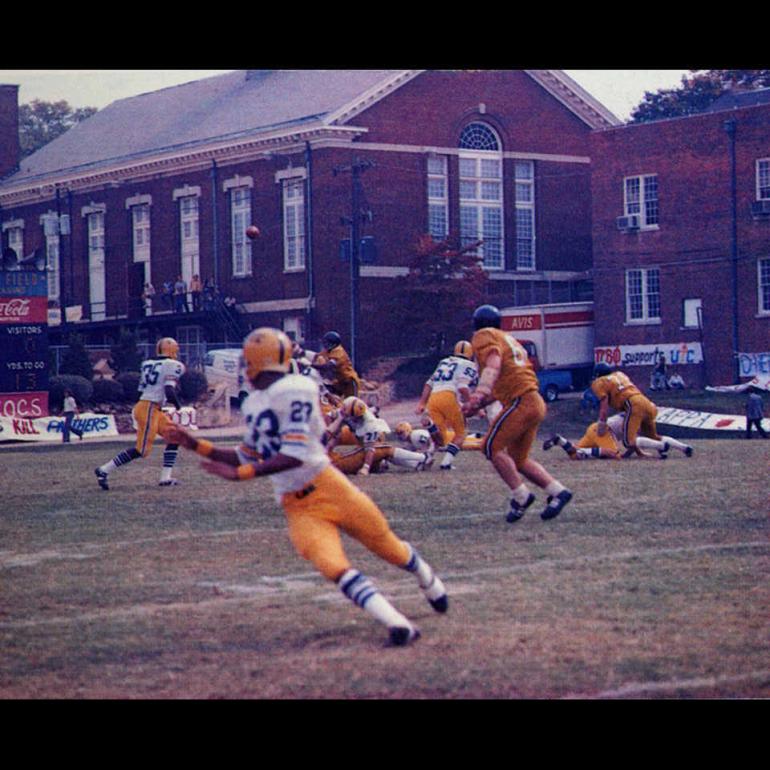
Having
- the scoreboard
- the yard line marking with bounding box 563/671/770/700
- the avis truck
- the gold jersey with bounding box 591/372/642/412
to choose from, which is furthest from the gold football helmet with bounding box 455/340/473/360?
the avis truck

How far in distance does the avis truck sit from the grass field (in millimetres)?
22227

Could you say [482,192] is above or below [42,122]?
above

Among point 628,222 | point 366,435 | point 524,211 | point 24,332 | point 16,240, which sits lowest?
point 366,435

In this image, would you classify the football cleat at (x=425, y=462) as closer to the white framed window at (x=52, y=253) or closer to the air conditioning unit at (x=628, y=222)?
the white framed window at (x=52, y=253)

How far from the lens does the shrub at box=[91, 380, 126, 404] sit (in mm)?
27734

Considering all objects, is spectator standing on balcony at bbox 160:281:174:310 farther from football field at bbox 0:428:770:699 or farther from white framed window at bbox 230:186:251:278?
football field at bbox 0:428:770:699

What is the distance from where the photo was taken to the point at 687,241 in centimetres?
3612

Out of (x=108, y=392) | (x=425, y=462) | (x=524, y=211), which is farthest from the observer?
(x=524, y=211)

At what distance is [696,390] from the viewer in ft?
112

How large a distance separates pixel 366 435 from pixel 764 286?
20.9 meters

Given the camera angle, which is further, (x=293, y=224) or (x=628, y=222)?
(x=628, y=222)

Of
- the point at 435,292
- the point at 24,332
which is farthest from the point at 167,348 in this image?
the point at 435,292

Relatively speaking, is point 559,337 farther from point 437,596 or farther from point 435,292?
point 437,596
